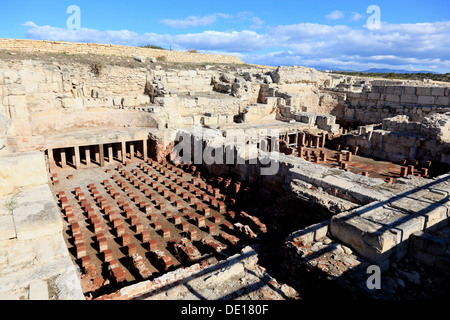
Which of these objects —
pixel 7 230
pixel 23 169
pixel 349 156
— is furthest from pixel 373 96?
pixel 7 230

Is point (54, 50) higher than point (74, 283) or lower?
higher

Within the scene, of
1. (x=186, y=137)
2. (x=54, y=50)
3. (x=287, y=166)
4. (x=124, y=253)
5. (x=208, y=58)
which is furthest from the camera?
(x=208, y=58)

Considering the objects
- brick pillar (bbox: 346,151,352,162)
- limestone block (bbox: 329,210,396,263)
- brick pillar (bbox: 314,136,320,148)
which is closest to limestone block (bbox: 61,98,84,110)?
brick pillar (bbox: 314,136,320,148)

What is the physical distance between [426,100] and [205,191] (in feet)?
47.7

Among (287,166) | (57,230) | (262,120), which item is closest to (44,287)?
(57,230)

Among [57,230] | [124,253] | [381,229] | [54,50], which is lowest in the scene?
[124,253]

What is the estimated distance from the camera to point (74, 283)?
9.62 feet

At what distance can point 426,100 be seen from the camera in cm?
1688

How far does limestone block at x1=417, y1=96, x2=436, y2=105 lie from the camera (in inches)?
656

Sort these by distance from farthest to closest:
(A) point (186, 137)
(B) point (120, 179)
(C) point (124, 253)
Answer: (A) point (186, 137) < (B) point (120, 179) < (C) point (124, 253)

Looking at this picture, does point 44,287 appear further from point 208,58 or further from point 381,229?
point 208,58

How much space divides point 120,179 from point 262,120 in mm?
9585

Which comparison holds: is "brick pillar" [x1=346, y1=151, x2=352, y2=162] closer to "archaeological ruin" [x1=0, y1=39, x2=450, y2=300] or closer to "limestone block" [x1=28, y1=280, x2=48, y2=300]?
"archaeological ruin" [x1=0, y1=39, x2=450, y2=300]

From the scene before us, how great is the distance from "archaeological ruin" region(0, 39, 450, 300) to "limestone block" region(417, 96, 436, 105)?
0.05 metres
